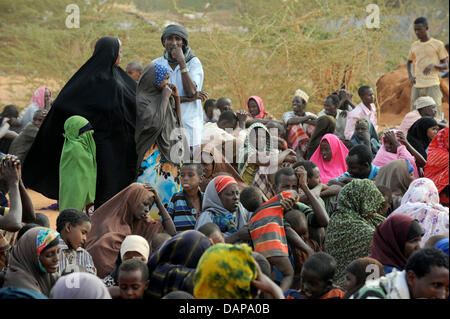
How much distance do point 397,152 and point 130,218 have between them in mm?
3134

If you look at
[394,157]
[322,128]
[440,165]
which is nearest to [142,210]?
[440,165]

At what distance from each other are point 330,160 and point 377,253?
3.24 meters

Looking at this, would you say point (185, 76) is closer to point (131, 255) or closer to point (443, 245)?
point (131, 255)

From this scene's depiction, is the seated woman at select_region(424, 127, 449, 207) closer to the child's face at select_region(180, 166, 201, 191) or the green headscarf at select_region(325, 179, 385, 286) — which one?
the green headscarf at select_region(325, 179, 385, 286)

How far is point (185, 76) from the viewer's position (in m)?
7.47

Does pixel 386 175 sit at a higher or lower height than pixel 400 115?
lower

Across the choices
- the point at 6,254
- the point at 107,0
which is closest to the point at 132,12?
the point at 107,0

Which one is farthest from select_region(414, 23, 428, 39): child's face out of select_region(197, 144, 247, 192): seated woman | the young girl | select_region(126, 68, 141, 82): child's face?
the young girl

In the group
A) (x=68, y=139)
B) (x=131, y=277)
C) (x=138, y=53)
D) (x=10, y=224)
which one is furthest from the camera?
(x=138, y=53)

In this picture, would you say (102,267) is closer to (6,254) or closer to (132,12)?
(6,254)

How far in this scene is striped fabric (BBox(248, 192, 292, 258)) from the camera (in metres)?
5.16

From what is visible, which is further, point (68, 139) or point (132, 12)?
point (132, 12)

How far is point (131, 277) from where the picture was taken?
4234mm

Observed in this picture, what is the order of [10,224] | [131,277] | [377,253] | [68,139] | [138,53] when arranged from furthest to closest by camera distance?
[138,53] → [68,139] → [10,224] → [377,253] → [131,277]
